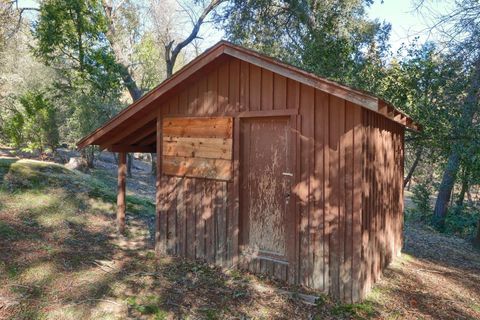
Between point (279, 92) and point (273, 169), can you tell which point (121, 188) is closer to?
point (273, 169)

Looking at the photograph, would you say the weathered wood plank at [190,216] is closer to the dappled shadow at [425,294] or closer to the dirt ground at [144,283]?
the dirt ground at [144,283]

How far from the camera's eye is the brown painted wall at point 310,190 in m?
4.83

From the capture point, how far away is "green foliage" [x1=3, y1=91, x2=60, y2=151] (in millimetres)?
14109

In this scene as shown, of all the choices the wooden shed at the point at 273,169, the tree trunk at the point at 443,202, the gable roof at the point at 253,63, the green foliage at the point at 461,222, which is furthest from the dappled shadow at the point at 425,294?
the green foliage at the point at 461,222

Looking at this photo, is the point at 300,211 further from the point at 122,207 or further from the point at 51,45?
the point at 51,45

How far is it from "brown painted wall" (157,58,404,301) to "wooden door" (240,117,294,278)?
9 cm

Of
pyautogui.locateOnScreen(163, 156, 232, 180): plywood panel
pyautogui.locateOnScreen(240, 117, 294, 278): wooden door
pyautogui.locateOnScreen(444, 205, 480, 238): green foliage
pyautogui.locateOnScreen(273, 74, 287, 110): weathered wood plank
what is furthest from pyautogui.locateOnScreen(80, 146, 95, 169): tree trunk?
pyautogui.locateOnScreen(444, 205, 480, 238): green foliage

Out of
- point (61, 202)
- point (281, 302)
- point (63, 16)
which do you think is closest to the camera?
point (281, 302)

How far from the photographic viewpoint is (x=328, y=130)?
196 inches

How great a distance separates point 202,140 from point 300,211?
205cm

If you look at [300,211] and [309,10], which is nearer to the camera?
[300,211]

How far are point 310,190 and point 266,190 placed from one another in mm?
757

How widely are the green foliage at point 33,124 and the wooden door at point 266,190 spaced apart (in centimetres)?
1157

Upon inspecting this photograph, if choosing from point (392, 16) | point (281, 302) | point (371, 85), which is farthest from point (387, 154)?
point (392, 16)
